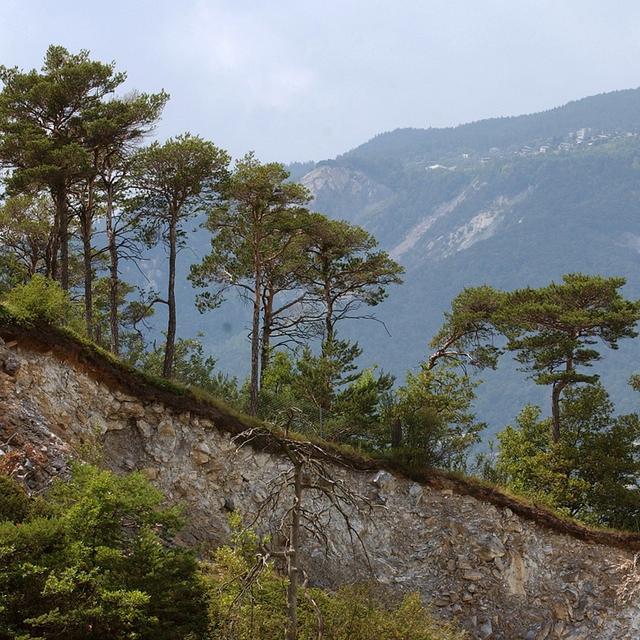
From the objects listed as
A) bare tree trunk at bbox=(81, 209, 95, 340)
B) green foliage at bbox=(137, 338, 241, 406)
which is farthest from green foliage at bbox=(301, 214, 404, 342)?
bare tree trunk at bbox=(81, 209, 95, 340)

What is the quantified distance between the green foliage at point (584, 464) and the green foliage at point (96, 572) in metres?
17.9

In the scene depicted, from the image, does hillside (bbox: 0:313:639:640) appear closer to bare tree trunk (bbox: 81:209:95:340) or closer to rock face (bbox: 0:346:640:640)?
rock face (bbox: 0:346:640:640)

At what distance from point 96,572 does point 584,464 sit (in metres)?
23.1

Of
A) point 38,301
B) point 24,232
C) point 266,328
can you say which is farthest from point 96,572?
point 24,232

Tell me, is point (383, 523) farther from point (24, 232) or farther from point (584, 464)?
point (24, 232)

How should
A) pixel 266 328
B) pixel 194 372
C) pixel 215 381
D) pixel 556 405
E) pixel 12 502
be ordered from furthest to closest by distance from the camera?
1. pixel 194 372
2. pixel 215 381
3. pixel 266 328
4. pixel 556 405
5. pixel 12 502

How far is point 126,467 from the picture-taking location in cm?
2089

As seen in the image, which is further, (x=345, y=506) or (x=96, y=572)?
(x=345, y=506)

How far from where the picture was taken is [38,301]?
67.1ft

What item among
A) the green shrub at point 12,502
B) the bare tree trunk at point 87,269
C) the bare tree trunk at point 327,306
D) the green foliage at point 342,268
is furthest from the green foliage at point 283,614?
the bare tree trunk at point 327,306

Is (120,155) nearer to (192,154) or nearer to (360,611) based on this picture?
(192,154)

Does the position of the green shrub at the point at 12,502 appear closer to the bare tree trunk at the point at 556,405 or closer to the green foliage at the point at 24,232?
the green foliage at the point at 24,232

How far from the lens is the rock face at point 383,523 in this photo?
19.9 meters

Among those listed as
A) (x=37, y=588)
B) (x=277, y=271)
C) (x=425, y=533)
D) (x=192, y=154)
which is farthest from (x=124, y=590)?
(x=277, y=271)
